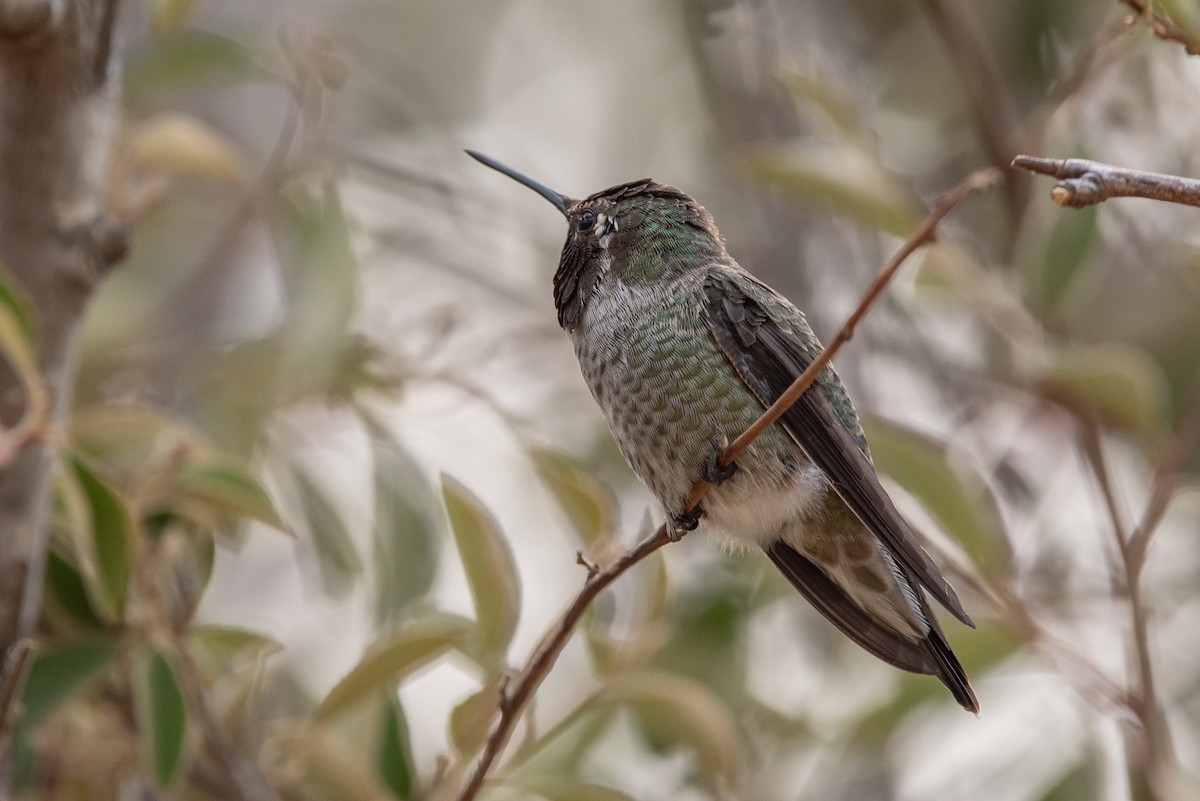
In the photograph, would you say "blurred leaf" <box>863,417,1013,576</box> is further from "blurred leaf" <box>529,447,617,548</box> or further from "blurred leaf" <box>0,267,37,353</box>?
"blurred leaf" <box>0,267,37,353</box>

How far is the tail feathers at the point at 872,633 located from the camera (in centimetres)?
231

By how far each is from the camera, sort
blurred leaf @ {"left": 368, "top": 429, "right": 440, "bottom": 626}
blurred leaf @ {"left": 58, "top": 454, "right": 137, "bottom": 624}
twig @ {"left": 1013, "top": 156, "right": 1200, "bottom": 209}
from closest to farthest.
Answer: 1. twig @ {"left": 1013, "top": 156, "right": 1200, "bottom": 209}
2. blurred leaf @ {"left": 58, "top": 454, "right": 137, "bottom": 624}
3. blurred leaf @ {"left": 368, "top": 429, "right": 440, "bottom": 626}

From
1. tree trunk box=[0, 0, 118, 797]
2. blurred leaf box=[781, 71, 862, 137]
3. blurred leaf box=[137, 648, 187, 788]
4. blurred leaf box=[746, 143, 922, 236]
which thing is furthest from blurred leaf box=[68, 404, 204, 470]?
blurred leaf box=[781, 71, 862, 137]

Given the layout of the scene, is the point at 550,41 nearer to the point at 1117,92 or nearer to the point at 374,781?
the point at 1117,92

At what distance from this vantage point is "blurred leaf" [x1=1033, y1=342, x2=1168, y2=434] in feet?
8.48

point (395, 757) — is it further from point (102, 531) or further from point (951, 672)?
point (951, 672)

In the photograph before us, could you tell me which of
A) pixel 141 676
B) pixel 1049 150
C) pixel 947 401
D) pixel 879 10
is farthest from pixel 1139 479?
pixel 141 676

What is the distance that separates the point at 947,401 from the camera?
4.29m

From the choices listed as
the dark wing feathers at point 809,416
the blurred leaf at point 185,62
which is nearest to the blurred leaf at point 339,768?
the dark wing feathers at point 809,416

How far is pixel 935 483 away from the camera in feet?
9.10

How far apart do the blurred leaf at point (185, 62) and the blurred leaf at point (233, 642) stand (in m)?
1.30

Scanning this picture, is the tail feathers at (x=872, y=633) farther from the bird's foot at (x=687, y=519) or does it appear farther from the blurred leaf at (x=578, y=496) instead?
the blurred leaf at (x=578, y=496)

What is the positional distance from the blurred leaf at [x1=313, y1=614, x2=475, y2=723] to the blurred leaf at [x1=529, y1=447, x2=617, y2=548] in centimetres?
26

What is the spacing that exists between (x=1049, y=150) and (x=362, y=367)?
5.40 ft
